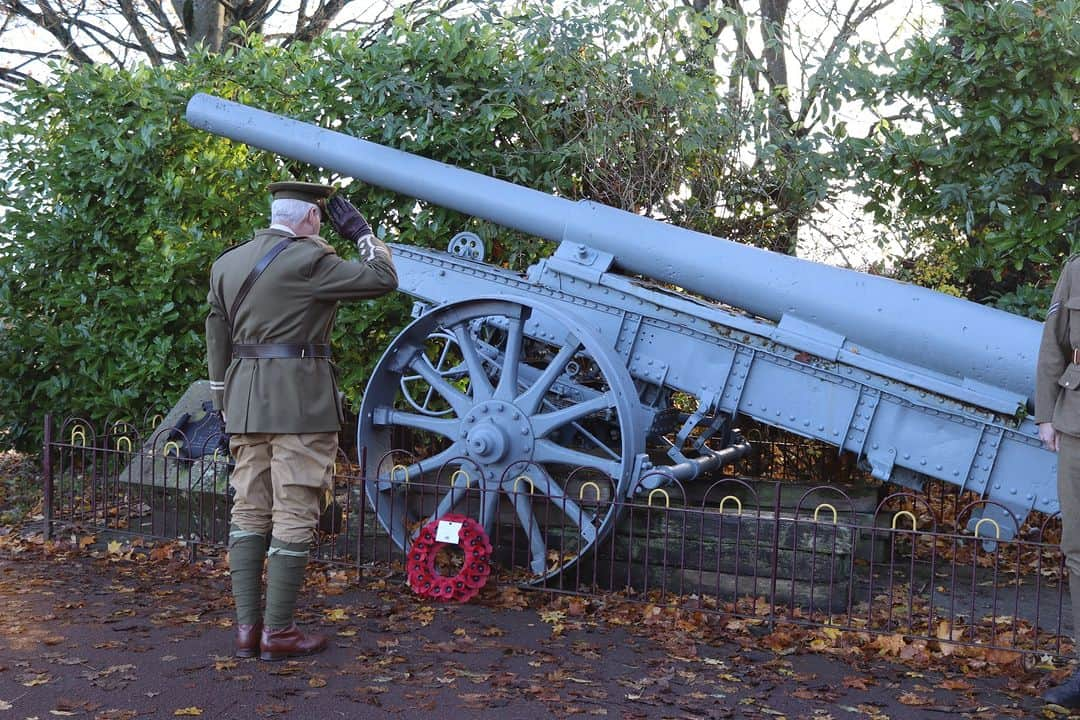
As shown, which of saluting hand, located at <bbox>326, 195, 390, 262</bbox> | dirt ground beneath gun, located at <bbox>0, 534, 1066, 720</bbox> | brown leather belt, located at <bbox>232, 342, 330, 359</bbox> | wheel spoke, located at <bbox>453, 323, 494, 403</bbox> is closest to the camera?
dirt ground beneath gun, located at <bbox>0, 534, 1066, 720</bbox>

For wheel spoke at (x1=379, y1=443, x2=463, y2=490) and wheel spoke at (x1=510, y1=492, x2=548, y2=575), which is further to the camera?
wheel spoke at (x1=379, y1=443, x2=463, y2=490)

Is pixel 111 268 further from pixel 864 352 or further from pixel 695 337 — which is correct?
pixel 864 352

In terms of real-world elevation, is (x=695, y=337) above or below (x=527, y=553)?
above

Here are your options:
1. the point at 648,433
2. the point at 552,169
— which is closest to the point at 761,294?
the point at 648,433

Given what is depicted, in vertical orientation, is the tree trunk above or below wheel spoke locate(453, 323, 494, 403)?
above

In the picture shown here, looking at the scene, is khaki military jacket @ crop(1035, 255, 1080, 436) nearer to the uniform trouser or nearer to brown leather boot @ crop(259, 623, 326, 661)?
the uniform trouser

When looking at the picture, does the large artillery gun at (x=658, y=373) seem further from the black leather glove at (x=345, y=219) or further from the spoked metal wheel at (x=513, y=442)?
the black leather glove at (x=345, y=219)

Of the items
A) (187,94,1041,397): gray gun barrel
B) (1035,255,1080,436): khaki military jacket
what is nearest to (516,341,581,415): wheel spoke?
(187,94,1041,397): gray gun barrel

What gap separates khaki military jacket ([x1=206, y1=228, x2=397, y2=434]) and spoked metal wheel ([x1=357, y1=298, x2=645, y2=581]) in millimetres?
1115

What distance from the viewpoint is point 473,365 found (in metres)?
5.87

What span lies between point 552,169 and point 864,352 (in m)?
3.24

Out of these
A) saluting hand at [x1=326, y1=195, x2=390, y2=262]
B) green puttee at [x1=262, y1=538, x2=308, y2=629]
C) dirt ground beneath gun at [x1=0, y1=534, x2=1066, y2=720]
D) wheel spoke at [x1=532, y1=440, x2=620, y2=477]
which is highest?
saluting hand at [x1=326, y1=195, x2=390, y2=262]

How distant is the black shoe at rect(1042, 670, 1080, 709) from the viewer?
14.0 ft

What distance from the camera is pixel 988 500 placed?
507 centimetres
